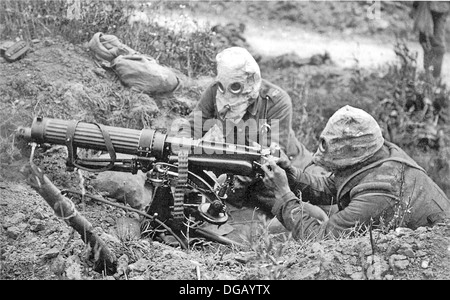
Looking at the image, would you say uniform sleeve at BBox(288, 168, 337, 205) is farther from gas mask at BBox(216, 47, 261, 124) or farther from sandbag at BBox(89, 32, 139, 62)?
sandbag at BBox(89, 32, 139, 62)

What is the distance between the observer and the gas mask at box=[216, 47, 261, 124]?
20.6ft

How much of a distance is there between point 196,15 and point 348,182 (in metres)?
6.41

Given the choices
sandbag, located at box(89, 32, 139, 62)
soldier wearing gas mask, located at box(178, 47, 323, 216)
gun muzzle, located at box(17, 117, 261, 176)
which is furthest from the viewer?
sandbag, located at box(89, 32, 139, 62)

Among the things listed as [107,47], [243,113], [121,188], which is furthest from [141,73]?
[121,188]

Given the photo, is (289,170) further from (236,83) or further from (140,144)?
(140,144)

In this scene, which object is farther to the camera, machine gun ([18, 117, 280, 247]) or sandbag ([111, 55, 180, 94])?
sandbag ([111, 55, 180, 94])

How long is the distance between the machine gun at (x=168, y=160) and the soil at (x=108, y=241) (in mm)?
360

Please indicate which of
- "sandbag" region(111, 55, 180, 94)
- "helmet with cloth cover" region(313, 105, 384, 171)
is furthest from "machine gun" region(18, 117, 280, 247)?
"sandbag" region(111, 55, 180, 94)

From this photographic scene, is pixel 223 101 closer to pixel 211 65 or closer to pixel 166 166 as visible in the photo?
pixel 166 166

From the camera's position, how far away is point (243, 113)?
6469 mm

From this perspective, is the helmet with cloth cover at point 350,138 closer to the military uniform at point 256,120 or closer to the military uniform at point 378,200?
the military uniform at point 378,200

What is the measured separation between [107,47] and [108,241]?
361cm

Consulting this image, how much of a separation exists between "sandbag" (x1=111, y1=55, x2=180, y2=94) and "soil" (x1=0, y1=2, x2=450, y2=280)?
0.11 metres

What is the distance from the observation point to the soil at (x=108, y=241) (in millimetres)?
4367
